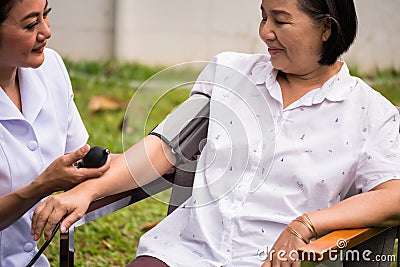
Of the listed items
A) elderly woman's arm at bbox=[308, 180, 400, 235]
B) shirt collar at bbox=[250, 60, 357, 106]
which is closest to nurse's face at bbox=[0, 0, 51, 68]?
shirt collar at bbox=[250, 60, 357, 106]

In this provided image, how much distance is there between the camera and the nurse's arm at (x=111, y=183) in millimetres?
2297

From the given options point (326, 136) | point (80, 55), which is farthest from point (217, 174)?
point (80, 55)

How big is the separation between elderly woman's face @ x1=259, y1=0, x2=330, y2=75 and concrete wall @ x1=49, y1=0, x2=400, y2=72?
4.49 m

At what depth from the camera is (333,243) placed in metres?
2.14

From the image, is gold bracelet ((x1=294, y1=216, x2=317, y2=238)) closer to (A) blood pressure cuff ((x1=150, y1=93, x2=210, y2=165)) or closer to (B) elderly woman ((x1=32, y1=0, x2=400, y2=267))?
(B) elderly woman ((x1=32, y1=0, x2=400, y2=267))

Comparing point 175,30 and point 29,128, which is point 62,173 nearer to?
point 29,128

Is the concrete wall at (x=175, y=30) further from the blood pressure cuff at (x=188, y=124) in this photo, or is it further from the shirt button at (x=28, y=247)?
the shirt button at (x=28, y=247)

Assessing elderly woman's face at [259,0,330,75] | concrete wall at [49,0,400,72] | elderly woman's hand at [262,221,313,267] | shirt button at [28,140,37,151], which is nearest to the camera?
elderly woman's hand at [262,221,313,267]

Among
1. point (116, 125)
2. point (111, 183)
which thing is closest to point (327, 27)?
point (111, 183)

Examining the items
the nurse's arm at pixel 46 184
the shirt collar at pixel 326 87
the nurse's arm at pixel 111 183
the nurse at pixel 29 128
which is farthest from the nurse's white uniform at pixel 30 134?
the shirt collar at pixel 326 87

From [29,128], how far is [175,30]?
15.9ft

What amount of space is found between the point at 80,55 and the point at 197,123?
495 centimetres

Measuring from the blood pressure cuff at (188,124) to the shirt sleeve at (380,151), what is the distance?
543mm

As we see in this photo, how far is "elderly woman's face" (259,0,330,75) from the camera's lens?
2412 millimetres
